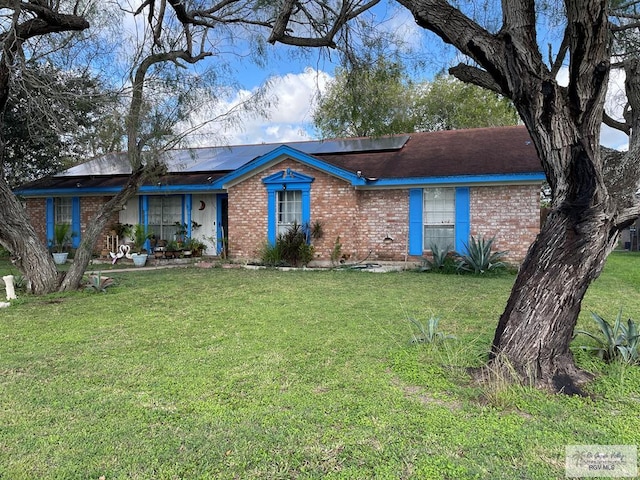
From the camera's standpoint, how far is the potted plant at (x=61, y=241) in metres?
14.9

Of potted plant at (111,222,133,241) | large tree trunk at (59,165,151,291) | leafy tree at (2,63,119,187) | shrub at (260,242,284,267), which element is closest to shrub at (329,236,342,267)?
shrub at (260,242,284,267)

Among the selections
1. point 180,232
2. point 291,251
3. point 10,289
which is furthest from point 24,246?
point 180,232

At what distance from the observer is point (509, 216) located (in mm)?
11750

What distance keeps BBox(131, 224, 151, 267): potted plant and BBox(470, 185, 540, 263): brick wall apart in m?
9.83

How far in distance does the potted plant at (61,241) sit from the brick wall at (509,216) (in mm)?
13007

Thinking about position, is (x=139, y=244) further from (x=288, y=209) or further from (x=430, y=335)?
(x=430, y=335)

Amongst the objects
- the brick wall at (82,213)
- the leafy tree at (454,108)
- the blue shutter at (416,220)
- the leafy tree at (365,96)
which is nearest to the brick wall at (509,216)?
the blue shutter at (416,220)

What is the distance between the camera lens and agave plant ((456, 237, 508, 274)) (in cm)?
1105

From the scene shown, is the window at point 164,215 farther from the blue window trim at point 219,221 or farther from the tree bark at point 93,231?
the tree bark at point 93,231

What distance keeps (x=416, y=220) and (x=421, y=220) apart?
138mm

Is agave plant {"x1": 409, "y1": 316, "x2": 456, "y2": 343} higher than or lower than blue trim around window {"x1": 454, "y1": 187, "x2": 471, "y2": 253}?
lower

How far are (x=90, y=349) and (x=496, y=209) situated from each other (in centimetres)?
1021

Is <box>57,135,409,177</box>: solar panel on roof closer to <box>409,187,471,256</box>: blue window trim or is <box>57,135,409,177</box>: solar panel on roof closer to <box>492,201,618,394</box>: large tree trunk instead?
<box>409,187,471,256</box>: blue window trim

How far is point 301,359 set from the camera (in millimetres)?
4434
